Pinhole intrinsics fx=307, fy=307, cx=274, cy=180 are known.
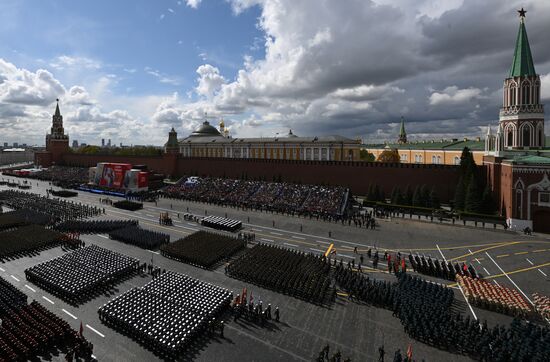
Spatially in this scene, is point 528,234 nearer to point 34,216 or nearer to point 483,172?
point 483,172

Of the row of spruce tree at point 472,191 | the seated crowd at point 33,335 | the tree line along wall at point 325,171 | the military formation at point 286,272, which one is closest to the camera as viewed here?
the seated crowd at point 33,335

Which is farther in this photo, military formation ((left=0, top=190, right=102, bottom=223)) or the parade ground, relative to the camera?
military formation ((left=0, top=190, right=102, bottom=223))

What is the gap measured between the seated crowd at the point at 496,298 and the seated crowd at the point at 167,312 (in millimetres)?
13034

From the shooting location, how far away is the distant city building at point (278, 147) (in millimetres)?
64688

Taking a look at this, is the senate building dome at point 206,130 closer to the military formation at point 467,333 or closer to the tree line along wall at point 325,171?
the tree line along wall at point 325,171

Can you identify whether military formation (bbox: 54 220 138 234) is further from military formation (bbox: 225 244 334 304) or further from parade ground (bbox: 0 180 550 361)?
military formation (bbox: 225 244 334 304)

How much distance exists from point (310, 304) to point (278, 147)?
2253 inches

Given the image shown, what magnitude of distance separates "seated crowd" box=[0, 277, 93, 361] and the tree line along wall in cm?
3770

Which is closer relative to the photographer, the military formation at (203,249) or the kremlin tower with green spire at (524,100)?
the military formation at (203,249)

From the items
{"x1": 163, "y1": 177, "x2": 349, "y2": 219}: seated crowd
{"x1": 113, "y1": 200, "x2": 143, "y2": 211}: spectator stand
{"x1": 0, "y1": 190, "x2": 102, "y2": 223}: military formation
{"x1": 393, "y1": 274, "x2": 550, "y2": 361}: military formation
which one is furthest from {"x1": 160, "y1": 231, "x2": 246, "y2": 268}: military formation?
{"x1": 0, "y1": 190, "x2": 102, "y2": 223}: military formation

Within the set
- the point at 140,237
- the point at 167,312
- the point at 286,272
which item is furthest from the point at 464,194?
the point at 140,237

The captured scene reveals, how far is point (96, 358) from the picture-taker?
12.0 m

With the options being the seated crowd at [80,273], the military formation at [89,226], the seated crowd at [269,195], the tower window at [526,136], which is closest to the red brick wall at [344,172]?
the seated crowd at [269,195]

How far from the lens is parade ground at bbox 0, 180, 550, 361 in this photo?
12.6m
